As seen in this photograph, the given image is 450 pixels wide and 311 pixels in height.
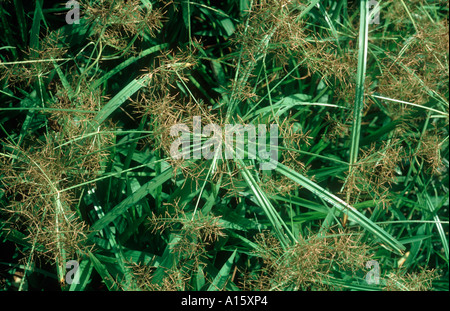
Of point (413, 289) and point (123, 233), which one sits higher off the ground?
point (123, 233)

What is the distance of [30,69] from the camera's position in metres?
1.14

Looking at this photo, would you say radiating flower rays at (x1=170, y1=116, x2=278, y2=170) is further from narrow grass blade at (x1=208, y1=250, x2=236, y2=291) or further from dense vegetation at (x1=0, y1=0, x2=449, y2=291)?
narrow grass blade at (x1=208, y1=250, x2=236, y2=291)

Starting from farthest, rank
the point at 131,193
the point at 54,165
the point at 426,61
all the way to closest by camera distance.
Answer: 1. the point at 426,61
2. the point at 131,193
3. the point at 54,165

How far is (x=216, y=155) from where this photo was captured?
3.28 ft

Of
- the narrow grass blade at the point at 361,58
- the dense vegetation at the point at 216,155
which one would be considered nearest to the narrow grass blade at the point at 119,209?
the dense vegetation at the point at 216,155

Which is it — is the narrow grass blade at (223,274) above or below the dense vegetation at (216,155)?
below

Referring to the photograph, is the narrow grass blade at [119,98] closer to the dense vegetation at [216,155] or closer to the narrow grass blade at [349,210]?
the dense vegetation at [216,155]

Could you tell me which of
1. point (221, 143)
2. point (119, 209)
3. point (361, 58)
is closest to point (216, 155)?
point (221, 143)

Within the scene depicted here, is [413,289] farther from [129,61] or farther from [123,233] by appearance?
[129,61]

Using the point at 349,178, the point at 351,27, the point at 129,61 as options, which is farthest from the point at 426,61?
the point at 129,61

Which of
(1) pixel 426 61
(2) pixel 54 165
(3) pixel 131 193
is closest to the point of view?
(2) pixel 54 165

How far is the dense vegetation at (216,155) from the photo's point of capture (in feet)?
3.44
